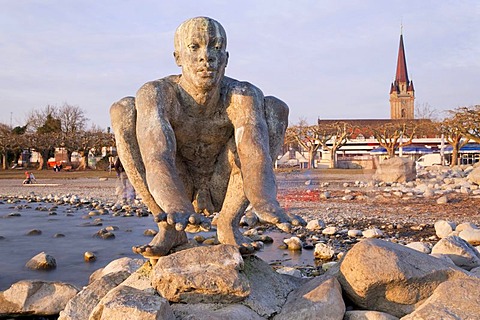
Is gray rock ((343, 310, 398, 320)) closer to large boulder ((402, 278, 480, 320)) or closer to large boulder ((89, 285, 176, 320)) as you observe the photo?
large boulder ((402, 278, 480, 320))

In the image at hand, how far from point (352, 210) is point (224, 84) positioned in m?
10.8

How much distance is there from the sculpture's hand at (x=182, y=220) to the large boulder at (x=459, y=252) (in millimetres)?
3112

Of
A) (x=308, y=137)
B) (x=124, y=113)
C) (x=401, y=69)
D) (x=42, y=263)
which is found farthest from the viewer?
(x=401, y=69)

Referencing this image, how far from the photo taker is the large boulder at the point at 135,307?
295cm

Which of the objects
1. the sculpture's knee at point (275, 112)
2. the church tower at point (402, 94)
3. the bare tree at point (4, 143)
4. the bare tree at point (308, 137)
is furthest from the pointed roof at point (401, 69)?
the sculpture's knee at point (275, 112)

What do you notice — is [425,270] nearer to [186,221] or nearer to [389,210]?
[186,221]

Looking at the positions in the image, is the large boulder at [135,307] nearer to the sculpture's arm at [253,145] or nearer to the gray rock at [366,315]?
the sculpture's arm at [253,145]

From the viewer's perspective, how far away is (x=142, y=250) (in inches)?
160

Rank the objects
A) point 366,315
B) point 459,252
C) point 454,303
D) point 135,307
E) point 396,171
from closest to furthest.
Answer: point 135,307 → point 454,303 → point 366,315 → point 459,252 → point 396,171

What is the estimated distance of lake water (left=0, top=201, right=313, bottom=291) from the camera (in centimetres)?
731

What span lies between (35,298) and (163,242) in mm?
1756

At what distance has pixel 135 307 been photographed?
2.98m

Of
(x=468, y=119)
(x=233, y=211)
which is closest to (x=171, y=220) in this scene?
(x=233, y=211)

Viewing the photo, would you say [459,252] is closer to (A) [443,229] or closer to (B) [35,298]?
(B) [35,298]
